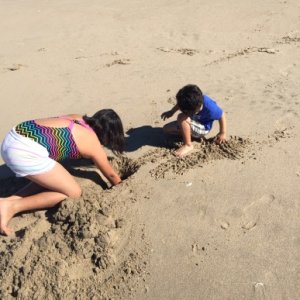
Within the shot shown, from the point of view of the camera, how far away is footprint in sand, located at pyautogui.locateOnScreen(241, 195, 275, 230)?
277cm

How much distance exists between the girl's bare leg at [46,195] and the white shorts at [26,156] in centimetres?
6

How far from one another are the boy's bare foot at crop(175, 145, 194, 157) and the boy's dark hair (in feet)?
1.22

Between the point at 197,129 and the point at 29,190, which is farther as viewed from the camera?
the point at 197,129

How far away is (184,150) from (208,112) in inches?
15.9

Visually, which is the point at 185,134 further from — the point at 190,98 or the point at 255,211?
the point at 255,211

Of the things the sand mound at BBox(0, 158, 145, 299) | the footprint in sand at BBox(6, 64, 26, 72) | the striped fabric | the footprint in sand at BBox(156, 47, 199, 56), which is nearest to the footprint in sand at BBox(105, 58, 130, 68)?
the footprint in sand at BBox(156, 47, 199, 56)

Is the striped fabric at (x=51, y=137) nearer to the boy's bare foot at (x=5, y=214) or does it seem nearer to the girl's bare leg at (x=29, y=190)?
the girl's bare leg at (x=29, y=190)

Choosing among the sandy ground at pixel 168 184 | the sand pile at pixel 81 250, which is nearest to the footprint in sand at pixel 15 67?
the sandy ground at pixel 168 184

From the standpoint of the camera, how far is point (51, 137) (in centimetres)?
297

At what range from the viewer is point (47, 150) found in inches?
118

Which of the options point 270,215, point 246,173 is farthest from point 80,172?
point 270,215

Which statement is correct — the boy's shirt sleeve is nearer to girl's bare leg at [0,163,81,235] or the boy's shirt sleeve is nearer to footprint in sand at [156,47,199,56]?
girl's bare leg at [0,163,81,235]

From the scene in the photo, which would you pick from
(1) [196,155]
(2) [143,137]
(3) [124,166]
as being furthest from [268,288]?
(2) [143,137]

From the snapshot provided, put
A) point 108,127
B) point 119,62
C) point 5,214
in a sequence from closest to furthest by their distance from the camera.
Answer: point 5,214 < point 108,127 < point 119,62
